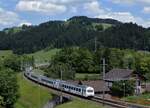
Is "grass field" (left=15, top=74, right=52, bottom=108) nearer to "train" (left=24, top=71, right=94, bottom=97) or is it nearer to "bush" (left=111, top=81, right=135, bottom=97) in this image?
"train" (left=24, top=71, right=94, bottom=97)

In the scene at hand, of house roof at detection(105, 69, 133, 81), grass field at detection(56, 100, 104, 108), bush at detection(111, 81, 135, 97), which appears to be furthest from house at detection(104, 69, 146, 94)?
grass field at detection(56, 100, 104, 108)

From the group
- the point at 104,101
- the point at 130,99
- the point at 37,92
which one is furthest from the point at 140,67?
the point at 104,101

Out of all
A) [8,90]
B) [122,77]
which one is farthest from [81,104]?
[122,77]

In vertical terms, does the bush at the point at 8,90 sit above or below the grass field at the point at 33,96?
above

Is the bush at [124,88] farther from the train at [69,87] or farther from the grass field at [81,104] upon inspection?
the grass field at [81,104]

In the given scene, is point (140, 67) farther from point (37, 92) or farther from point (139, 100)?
point (139, 100)

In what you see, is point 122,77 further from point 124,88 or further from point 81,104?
point 81,104

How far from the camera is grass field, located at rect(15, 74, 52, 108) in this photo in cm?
10547

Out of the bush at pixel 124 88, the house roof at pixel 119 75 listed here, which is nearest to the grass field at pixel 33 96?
the house roof at pixel 119 75

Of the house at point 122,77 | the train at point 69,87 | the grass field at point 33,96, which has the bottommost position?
the grass field at point 33,96

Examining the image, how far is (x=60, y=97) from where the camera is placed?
4136 inches

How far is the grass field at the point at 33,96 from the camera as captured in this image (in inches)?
4152

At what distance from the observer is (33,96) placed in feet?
384

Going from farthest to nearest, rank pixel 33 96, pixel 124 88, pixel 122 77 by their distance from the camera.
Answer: pixel 122 77 → pixel 33 96 → pixel 124 88
